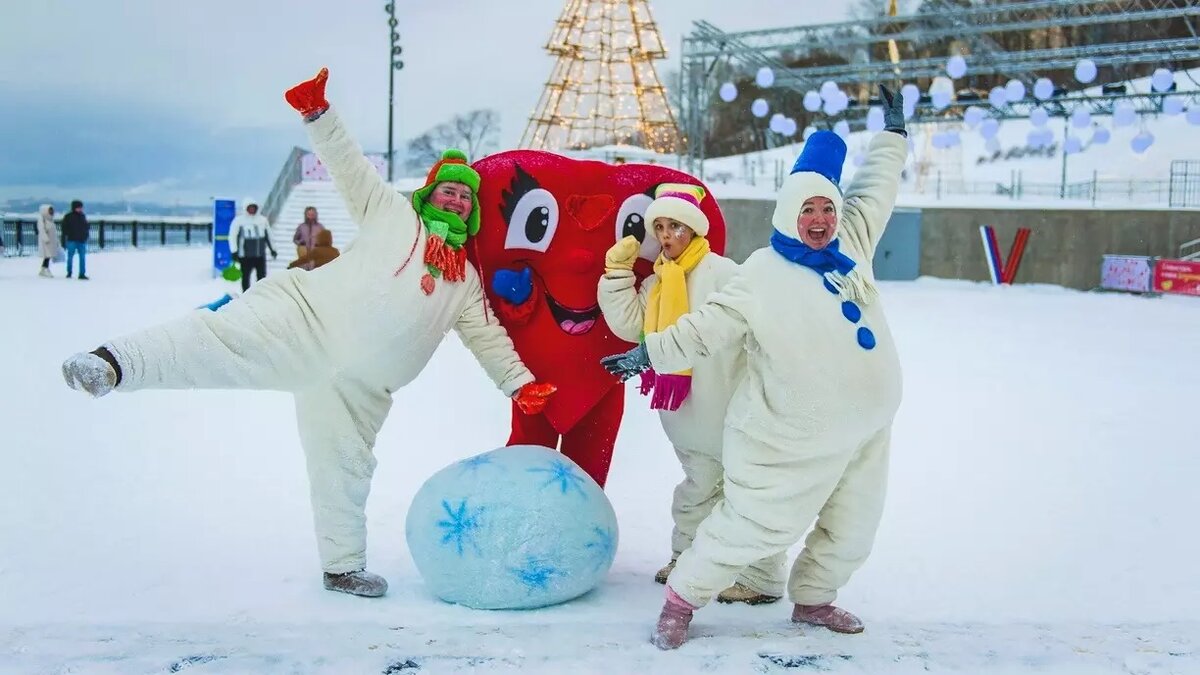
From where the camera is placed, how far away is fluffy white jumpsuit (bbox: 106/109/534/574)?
3668mm

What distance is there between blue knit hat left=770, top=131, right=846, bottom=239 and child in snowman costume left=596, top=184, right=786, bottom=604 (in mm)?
411

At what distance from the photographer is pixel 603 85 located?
2188cm

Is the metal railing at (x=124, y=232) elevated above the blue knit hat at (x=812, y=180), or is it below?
above

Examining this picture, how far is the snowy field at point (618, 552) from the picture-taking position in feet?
11.2

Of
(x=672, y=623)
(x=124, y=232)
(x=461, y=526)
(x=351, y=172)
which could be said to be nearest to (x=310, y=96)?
(x=351, y=172)

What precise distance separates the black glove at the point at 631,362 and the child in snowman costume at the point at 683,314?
0.22 m

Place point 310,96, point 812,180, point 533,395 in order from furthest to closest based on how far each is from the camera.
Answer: point 533,395
point 310,96
point 812,180

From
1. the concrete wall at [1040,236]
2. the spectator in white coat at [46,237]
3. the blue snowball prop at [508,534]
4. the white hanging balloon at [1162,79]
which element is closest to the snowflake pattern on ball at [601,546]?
the blue snowball prop at [508,534]

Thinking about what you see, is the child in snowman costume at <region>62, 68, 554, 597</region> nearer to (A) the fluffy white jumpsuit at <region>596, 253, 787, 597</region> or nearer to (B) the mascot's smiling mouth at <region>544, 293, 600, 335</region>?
(B) the mascot's smiling mouth at <region>544, 293, 600, 335</region>

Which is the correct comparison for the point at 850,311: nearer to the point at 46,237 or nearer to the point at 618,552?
the point at 618,552

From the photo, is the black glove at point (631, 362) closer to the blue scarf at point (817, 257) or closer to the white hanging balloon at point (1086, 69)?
the blue scarf at point (817, 257)

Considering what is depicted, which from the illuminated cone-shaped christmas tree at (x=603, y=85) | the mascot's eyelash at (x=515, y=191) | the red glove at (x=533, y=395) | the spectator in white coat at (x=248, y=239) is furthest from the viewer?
the illuminated cone-shaped christmas tree at (x=603, y=85)

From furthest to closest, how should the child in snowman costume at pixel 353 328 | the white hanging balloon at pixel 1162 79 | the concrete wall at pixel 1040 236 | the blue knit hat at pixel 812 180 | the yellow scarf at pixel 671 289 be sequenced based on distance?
the white hanging balloon at pixel 1162 79 → the concrete wall at pixel 1040 236 → the yellow scarf at pixel 671 289 → the child in snowman costume at pixel 353 328 → the blue knit hat at pixel 812 180

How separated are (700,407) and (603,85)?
18.9 m
